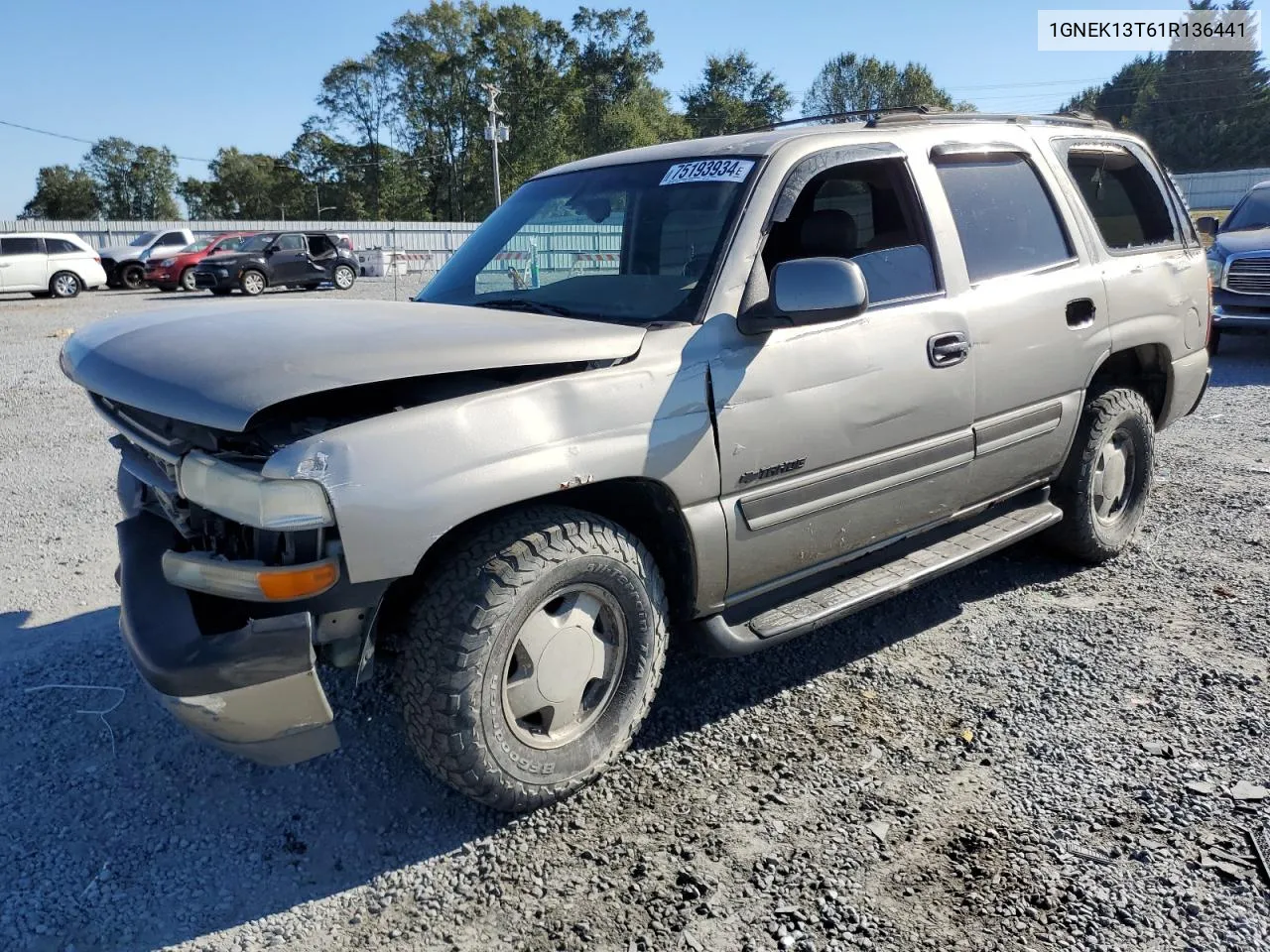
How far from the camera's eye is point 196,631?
95.2 inches

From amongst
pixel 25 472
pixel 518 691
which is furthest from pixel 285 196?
pixel 518 691

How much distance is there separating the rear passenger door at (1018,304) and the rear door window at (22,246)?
24.8 meters

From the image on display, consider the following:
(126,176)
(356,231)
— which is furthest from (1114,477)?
(126,176)

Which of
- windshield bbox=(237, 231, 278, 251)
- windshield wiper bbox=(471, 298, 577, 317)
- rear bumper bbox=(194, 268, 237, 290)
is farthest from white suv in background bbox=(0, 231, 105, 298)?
windshield wiper bbox=(471, 298, 577, 317)

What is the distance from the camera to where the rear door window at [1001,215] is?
3.71 metres

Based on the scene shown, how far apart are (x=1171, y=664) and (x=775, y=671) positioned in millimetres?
1502

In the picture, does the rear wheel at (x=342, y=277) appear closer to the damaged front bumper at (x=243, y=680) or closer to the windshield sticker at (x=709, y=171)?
the windshield sticker at (x=709, y=171)

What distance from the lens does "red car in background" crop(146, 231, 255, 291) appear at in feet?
80.2

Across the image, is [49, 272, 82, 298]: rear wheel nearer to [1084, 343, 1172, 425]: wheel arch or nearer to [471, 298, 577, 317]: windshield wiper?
[471, 298, 577, 317]: windshield wiper

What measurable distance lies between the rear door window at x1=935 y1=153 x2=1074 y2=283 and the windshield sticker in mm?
954

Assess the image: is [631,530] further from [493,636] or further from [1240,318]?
[1240,318]

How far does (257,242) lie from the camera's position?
23.9 meters

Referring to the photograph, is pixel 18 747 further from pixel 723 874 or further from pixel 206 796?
pixel 723 874

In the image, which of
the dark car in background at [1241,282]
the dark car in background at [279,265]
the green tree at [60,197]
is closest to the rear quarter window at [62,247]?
the dark car in background at [279,265]
